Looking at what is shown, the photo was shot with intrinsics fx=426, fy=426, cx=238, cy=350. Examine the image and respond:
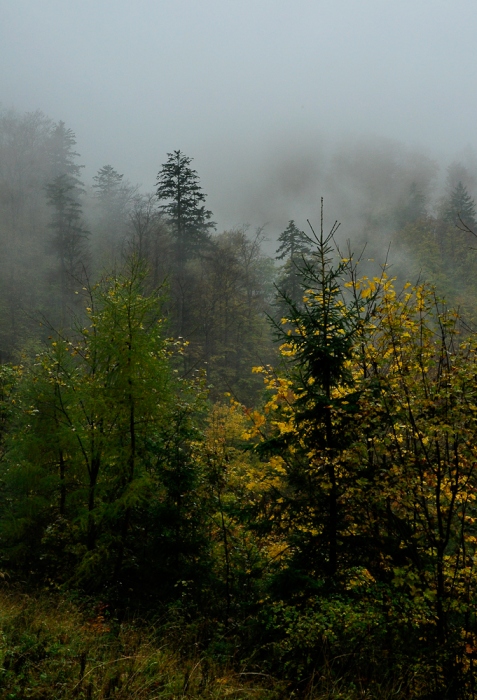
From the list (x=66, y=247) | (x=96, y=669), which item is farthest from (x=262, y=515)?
(x=66, y=247)

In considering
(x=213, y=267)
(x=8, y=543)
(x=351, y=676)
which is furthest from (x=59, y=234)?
(x=351, y=676)

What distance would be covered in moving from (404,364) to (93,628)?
219 inches

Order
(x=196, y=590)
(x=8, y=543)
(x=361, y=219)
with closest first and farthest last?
(x=196, y=590) < (x=8, y=543) < (x=361, y=219)

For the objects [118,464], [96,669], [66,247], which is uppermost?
[66,247]

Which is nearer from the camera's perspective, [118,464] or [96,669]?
[96,669]

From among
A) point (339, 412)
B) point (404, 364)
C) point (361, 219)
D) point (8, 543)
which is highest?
point (361, 219)

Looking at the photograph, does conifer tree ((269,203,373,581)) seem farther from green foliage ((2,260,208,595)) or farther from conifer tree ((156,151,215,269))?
conifer tree ((156,151,215,269))

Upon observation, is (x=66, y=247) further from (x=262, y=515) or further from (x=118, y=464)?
(x=262, y=515)

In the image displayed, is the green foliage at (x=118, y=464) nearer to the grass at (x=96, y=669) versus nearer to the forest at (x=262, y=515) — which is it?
the forest at (x=262, y=515)

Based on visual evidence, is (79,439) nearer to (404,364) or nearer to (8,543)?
(8,543)

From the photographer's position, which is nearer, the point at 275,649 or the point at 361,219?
the point at 275,649

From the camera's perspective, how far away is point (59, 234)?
47000mm

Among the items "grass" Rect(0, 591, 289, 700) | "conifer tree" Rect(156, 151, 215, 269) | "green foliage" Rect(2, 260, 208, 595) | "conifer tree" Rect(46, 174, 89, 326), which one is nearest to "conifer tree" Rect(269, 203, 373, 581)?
"grass" Rect(0, 591, 289, 700)

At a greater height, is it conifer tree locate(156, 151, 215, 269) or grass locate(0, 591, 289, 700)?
conifer tree locate(156, 151, 215, 269)
